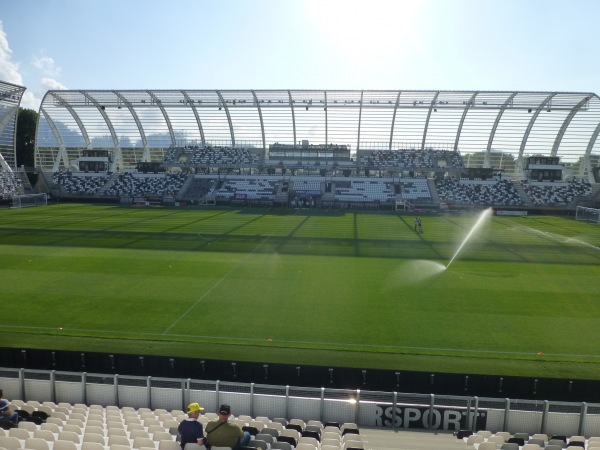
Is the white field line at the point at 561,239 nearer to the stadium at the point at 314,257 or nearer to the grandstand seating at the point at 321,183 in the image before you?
the stadium at the point at 314,257

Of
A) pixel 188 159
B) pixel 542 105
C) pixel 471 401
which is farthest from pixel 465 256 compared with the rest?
pixel 188 159

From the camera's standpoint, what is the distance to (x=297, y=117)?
6053 cm

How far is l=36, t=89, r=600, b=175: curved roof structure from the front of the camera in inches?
2181

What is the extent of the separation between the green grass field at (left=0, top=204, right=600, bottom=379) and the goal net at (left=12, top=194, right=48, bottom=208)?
21234 millimetres

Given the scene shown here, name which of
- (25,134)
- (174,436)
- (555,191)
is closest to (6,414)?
(174,436)

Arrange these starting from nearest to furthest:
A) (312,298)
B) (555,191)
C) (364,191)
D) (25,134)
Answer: (312,298) < (555,191) < (364,191) < (25,134)

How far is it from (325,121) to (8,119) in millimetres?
41475

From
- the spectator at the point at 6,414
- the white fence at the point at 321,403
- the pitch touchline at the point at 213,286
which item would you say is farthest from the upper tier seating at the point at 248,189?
the spectator at the point at 6,414

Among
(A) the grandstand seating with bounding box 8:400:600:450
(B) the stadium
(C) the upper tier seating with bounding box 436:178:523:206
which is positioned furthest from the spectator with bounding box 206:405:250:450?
(C) the upper tier seating with bounding box 436:178:523:206

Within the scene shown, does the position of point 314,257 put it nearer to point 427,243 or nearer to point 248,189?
point 427,243

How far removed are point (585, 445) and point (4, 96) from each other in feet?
214

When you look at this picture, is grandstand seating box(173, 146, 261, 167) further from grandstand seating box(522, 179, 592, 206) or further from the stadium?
grandstand seating box(522, 179, 592, 206)

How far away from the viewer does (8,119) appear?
5819 cm

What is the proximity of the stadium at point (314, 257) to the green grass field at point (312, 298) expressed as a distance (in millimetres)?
115
